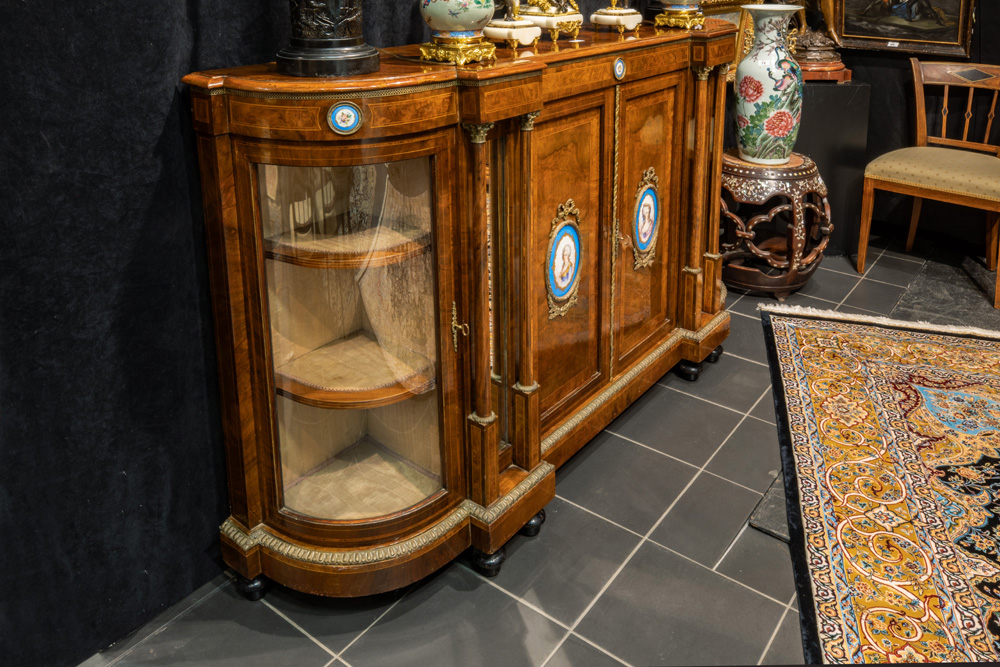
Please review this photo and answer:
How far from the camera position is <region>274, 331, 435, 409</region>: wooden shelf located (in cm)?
212

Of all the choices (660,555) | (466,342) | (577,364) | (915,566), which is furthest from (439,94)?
(915,566)

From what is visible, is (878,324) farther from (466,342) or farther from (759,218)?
(466,342)

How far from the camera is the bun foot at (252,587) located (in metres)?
2.25

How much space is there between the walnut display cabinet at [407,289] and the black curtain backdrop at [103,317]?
0.10 meters

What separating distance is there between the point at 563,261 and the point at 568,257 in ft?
0.11

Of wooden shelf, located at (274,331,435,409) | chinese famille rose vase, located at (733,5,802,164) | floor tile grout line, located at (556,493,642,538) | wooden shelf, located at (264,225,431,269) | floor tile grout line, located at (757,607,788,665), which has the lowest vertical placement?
floor tile grout line, located at (757,607,788,665)

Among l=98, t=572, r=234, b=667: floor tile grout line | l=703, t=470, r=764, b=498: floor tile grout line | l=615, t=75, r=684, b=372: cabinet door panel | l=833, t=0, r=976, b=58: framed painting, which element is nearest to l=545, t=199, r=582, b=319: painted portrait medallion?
l=615, t=75, r=684, b=372: cabinet door panel

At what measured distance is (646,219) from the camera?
3.01m

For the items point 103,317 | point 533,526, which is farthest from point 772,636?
point 103,317

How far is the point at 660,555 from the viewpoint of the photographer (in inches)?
97.0

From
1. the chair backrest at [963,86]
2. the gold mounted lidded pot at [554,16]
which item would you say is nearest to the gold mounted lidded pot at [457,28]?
the gold mounted lidded pot at [554,16]

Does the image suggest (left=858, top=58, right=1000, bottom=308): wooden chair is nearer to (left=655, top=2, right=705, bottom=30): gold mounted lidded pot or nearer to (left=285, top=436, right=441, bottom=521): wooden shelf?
(left=655, top=2, right=705, bottom=30): gold mounted lidded pot

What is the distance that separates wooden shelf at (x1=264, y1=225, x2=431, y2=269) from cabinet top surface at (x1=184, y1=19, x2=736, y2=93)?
0.35 meters

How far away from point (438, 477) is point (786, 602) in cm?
99
